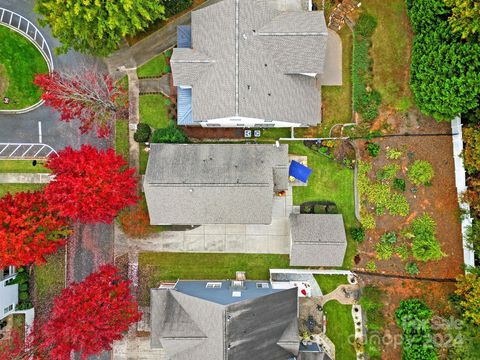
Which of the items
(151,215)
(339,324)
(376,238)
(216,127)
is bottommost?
(339,324)

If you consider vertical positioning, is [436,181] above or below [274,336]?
above

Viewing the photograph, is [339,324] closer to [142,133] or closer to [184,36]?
[142,133]

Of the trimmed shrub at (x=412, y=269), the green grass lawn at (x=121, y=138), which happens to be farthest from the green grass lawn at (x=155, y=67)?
the trimmed shrub at (x=412, y=269)

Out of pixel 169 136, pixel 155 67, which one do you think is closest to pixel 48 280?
pixel 169 136

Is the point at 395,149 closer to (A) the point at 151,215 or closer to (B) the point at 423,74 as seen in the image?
(B) the point at 423,74

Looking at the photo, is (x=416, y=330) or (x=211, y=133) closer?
(x=416, y=330)

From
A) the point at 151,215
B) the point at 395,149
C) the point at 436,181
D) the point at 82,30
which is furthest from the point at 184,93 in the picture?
the point at 436,181
